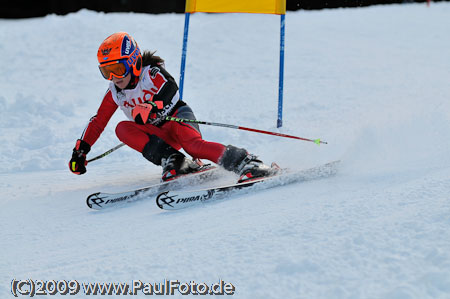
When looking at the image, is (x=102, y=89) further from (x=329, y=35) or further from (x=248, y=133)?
(x=329, y=35)

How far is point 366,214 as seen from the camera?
2342mm

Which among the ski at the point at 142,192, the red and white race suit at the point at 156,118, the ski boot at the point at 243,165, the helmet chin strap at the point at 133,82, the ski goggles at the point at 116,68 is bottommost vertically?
the ski at the point at 142,192

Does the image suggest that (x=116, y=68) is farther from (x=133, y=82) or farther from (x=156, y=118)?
(x=156, y=118)

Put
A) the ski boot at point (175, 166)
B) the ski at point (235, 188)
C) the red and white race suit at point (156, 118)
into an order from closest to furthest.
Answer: the ski at point (235, 188)
the ski boot at point (175, 166)
the red and white race suit at point (156, 118)

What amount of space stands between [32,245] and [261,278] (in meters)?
1.37

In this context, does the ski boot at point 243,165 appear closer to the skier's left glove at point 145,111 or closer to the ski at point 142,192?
the ski at point 142,192

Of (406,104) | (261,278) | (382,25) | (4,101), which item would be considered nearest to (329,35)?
(382,25)

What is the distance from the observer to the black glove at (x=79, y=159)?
3686 mm

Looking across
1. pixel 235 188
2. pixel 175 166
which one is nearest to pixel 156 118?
pixel 175 166

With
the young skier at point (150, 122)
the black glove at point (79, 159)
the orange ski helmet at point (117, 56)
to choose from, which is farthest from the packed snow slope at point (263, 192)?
the orange ski helmet at point (117, 56)

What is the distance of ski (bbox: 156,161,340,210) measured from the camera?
3035 millimetres

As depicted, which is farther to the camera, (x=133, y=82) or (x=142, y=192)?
(x=133, y=82)

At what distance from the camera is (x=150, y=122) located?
384cm

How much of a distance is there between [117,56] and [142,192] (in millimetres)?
946
